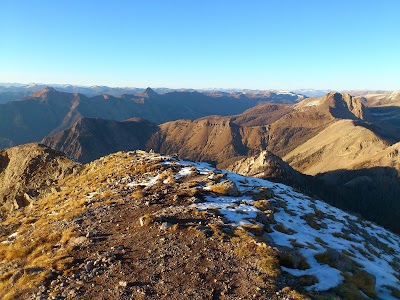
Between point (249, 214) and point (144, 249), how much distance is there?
10.7 meters

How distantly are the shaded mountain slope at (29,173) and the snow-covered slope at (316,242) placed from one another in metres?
23.1

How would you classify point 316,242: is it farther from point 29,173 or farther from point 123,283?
point 29,173

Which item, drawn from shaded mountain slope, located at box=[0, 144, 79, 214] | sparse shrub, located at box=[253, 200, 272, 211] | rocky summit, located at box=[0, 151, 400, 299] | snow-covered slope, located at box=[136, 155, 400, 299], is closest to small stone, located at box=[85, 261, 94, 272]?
rocky summit, located at box=[0, 151, 400, 299]

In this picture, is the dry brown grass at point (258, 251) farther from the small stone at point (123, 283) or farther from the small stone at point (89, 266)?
the small stone at point (89, 266)

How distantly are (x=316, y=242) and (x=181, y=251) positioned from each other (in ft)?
43.3

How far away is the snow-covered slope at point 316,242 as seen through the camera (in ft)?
68.3

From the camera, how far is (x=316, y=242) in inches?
1110

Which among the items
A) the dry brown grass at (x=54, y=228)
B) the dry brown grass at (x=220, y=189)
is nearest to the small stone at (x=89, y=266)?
the dry brown grass at (x=54, y=228)

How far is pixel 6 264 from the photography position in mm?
23547

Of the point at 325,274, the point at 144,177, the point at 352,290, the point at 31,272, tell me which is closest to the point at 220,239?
the point at 325,274

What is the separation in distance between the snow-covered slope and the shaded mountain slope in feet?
75.7

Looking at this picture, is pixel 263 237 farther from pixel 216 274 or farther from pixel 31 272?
pixel 31 272

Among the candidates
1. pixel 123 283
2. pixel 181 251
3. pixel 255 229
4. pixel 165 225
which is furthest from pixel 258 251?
pixel 123 283

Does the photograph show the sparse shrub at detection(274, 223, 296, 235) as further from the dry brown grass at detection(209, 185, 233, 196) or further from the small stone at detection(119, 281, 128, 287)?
the small stone at detection(119, 281, 128, 287)
